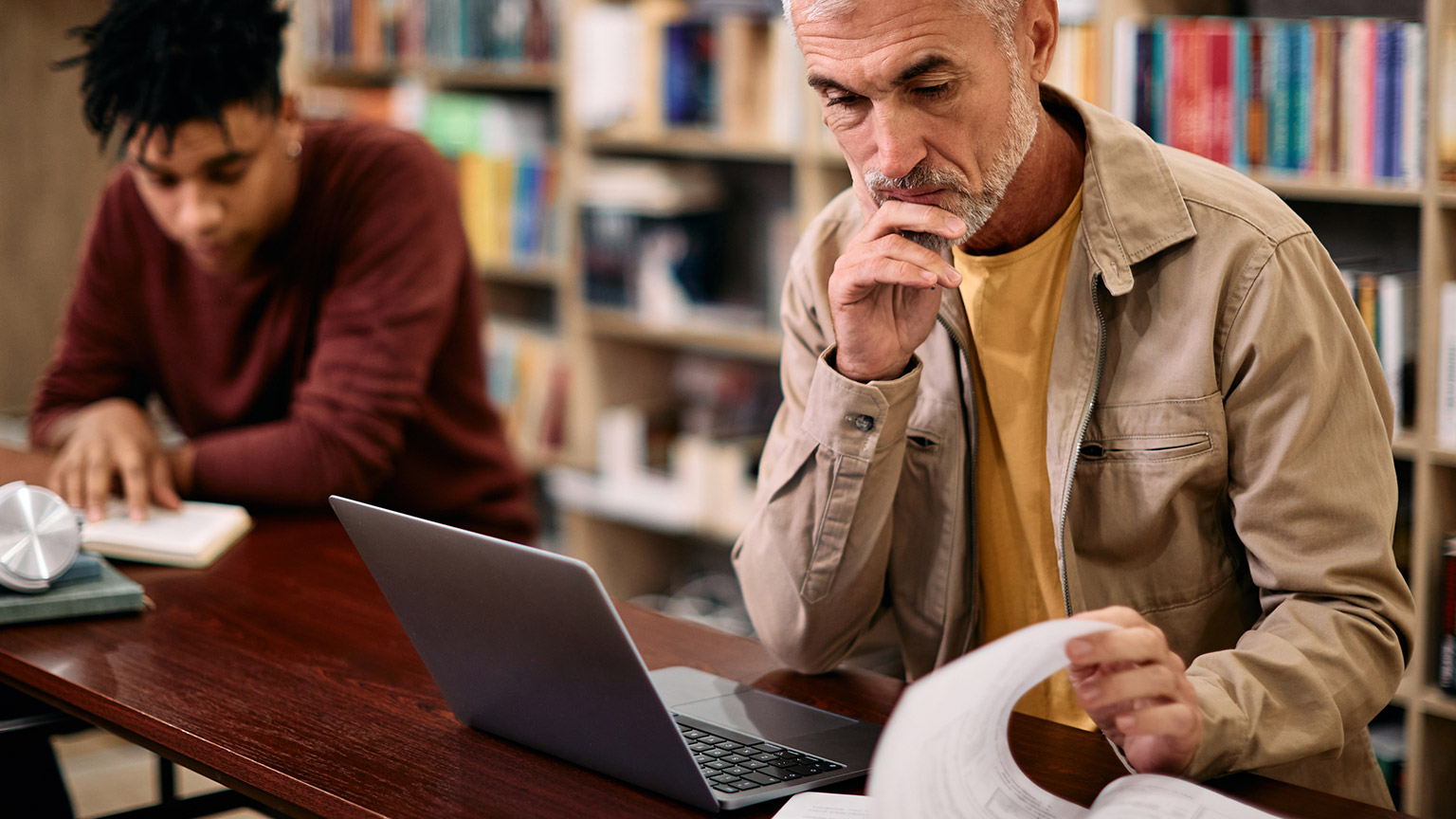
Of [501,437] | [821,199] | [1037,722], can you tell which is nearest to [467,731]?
[1037,722]

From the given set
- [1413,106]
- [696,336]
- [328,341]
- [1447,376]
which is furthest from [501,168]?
[1447,376]

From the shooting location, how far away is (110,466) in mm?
1701

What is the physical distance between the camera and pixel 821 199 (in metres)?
2.83

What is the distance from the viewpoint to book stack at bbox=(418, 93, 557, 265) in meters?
3.38

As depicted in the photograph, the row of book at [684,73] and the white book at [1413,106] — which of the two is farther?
the row of book at [684,73]

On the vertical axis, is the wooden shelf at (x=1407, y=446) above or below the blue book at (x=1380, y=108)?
below

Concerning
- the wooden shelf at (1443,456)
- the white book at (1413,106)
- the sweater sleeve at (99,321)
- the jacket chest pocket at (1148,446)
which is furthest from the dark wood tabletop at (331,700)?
the white book at (1413,106)

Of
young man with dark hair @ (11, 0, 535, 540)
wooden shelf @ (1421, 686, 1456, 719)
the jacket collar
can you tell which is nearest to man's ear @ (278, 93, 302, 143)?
young man with dark hair @ (11, 0, 535, 540)

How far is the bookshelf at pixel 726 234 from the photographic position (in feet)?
6.98

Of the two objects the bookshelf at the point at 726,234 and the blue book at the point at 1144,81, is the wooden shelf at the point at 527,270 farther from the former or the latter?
the blue book at the point at 1144,81

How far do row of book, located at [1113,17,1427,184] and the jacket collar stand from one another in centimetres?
107

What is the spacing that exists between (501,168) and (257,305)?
1.47 meters

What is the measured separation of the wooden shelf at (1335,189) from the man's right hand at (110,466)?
166 centimetres

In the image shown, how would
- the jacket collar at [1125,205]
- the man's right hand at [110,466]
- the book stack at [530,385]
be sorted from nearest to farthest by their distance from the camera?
the jacket collar at [1125,205]
the man's right hand at [110,466]
the book stack at [530,385]
